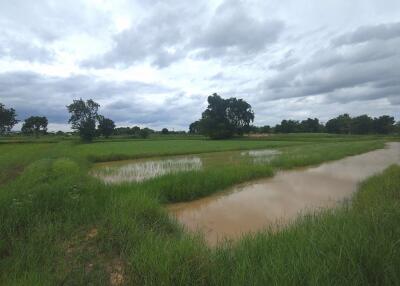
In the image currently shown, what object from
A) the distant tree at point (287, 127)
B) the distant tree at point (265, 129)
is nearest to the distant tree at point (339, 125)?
the distant tree at point (287, 127)

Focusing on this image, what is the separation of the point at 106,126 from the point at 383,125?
69897mm

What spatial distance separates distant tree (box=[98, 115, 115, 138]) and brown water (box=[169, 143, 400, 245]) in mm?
57998

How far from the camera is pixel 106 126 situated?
66500 mm

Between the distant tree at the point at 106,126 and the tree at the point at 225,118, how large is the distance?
66.8 feet

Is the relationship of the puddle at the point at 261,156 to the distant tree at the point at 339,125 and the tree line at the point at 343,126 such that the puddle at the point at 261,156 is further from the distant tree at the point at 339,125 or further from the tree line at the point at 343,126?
the distant tree at the point at 339,125

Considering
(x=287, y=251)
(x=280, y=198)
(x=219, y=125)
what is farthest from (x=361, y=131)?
(x=287, y=251)

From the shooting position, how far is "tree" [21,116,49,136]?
83.9 meters

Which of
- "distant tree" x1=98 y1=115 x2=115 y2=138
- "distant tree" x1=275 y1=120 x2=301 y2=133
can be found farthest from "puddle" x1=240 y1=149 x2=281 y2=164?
"distant tree" x1=275 y1=120 x2=301 y2=133

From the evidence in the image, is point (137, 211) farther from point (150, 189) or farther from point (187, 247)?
point (150, 189)

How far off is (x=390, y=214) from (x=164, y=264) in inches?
119

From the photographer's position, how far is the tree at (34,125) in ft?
275

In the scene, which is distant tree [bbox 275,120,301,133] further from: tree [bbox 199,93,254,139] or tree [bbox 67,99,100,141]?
tree [bbox 67,99,100,141]

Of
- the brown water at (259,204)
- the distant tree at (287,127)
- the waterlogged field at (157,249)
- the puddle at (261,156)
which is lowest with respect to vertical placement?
the brown water at (259,204)

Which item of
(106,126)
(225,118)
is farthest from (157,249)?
(106,126)
